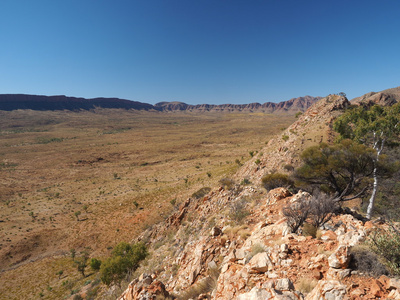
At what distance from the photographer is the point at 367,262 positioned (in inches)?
170

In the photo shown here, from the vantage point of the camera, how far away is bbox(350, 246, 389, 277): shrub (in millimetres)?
4172

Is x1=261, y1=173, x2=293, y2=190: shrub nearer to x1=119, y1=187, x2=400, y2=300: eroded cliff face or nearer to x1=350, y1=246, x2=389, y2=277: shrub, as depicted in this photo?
x1=119, y1=187, x2=400, y2=300: eroded cliff face

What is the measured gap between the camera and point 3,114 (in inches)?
7539

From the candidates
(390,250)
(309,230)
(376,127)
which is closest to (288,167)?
(376,127)

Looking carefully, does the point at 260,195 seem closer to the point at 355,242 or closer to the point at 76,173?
the point at 355,242

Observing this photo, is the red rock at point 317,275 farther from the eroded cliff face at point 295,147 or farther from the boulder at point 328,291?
the eroded cliff face at point 295,147

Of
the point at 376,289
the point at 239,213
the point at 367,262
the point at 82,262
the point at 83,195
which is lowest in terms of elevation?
the point at 83,195

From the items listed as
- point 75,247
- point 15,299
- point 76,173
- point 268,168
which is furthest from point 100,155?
point 268,168

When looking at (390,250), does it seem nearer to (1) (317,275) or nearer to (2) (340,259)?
(2) (340,259)

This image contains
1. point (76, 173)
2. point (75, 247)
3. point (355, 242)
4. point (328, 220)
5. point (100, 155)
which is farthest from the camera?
point (100, 155)

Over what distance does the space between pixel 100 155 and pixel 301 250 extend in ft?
287

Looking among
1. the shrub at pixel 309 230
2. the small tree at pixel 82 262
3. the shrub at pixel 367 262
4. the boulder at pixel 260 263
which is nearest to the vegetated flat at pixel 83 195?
the small tree at pixel 82 262

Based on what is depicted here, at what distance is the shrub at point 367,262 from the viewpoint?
4172 millimetres

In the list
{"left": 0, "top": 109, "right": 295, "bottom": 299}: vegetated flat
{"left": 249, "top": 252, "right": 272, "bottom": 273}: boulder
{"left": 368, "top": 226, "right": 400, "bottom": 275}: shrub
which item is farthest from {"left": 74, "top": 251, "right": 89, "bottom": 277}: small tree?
{"left": 368, "top": 226, "right": 400, "bottom": 275}: shrub
